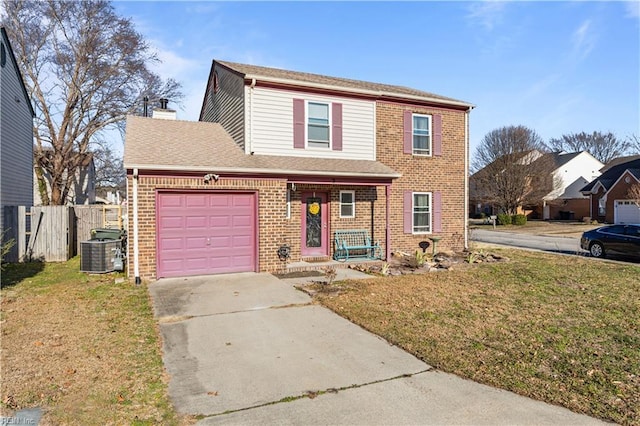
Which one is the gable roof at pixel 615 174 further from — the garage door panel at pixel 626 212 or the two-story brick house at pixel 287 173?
the two-story brick house at pixel 287 173

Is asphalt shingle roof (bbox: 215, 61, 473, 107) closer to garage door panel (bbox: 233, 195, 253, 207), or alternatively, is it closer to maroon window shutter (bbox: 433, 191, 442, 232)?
maroon window shutter (bbox: 433, 191, 442, 232)

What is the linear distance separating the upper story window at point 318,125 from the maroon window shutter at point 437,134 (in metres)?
4.38

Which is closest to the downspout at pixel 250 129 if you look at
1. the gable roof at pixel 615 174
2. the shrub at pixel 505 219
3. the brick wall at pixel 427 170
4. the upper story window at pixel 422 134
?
the brick wall at pixel 427 170

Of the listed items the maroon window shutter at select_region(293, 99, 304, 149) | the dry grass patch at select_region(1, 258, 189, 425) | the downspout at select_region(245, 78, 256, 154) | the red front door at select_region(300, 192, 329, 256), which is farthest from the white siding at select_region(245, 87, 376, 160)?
the dry grass patch at select_region(1, 258, 189, 425)

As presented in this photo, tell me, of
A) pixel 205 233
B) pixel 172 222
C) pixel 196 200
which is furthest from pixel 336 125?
pixel 172 222

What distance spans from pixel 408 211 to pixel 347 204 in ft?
8.25

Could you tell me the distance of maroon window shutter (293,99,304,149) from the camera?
1256 cm

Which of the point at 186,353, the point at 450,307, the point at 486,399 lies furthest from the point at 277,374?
the point at 450,307

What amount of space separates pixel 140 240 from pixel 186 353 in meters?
5.26

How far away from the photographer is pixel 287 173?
36.5ft

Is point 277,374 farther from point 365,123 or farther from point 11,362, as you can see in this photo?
point 365,123

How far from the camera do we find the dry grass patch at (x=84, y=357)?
12.5 feet

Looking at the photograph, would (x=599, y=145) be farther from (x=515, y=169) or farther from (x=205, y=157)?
(x=205, y=157)

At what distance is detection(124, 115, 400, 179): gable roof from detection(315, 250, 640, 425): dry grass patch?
11.8 ft
